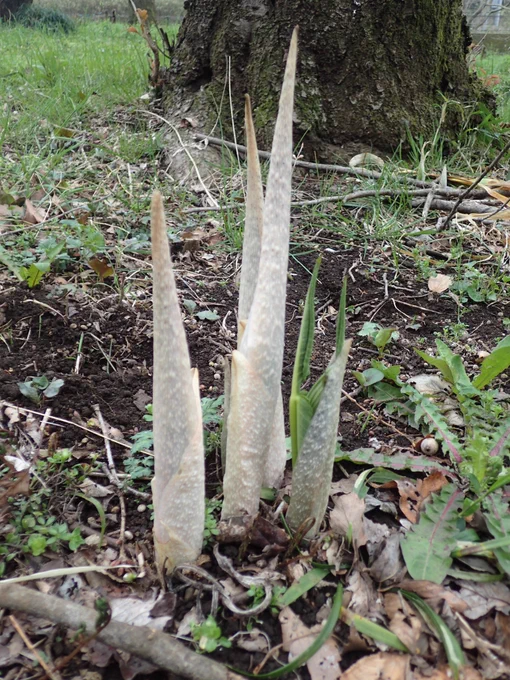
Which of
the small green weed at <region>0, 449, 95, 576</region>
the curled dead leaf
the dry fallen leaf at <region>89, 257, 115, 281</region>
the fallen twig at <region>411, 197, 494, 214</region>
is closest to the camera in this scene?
the small green weed at <region>0, 449, 95, 576</region>

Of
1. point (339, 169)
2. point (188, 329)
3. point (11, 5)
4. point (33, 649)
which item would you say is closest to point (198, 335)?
point (188, 329)

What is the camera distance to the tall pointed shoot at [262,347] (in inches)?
37.9

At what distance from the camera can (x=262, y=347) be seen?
104cm

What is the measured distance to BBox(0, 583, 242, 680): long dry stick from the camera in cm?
92

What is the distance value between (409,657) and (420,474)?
525 millimetres

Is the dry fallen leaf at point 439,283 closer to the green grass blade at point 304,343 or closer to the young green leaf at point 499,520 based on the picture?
the young green leaf at point 499,520

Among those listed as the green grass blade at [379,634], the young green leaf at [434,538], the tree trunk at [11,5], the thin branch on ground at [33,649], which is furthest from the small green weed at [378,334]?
the tree trunk at [11,5]

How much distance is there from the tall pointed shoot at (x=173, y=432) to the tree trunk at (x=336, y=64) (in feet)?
8.16

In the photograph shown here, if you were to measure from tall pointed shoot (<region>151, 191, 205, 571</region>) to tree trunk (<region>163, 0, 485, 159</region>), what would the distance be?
2.49m

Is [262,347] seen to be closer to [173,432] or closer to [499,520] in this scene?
[173,432]

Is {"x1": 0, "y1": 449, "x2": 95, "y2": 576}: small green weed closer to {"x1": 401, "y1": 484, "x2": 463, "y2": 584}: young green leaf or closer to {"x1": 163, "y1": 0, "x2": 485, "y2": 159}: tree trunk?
{"x1": 401, "y1": 484, "x2": 463, "y2": 584}: young green leaf

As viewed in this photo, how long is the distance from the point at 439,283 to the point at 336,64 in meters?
1.58

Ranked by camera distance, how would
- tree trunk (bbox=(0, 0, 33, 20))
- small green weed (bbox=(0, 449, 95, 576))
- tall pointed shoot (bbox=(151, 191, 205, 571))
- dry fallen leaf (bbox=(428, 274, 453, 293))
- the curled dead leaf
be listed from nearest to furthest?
tall pointed shoot (bbox=(151, 191, 205, 571)), small green weed (bbox=(0, 449, 95, 576)), dry fallen leaf (bbox=(428, 274, 453, 293)), the curled dead leaf, tree trunk (bbox=(0, 0, 33, 20))

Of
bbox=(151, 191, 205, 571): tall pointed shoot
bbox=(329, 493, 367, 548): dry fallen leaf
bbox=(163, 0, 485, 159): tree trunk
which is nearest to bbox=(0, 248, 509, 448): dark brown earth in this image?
bbox=(329, 493, 367, 548): dry fallen leaf
